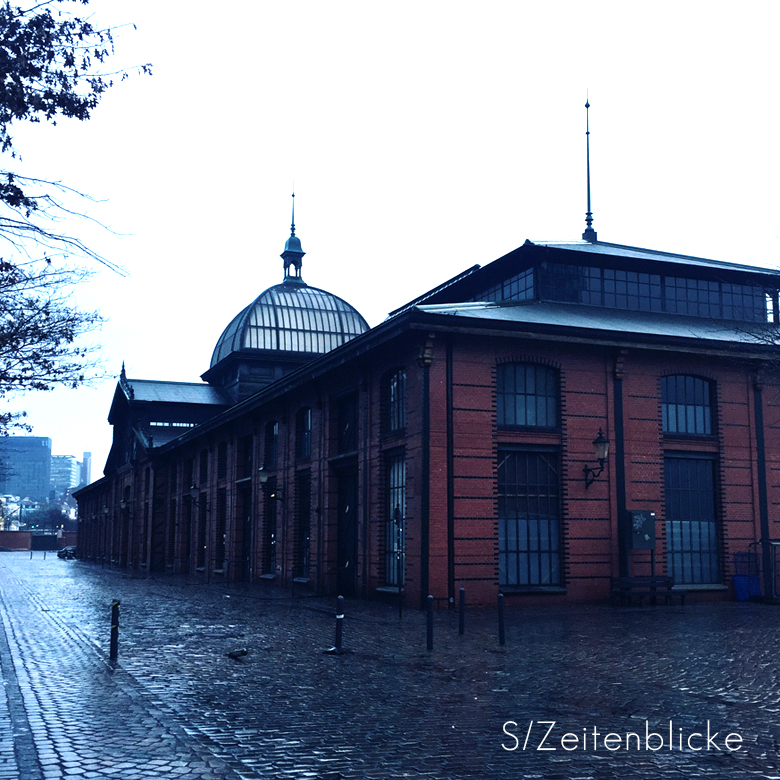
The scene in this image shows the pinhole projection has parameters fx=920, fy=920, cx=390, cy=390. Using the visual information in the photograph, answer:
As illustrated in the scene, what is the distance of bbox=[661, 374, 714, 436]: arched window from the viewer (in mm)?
25969

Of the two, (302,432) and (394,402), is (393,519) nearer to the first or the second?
(394,402)

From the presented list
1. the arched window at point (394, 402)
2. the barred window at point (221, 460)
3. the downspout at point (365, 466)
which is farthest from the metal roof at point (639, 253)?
the barred window at point (221, 460)

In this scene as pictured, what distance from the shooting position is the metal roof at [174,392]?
58.1 metres

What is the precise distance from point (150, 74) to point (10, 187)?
178 centimetres

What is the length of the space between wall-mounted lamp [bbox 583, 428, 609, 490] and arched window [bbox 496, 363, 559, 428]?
4.50 ft

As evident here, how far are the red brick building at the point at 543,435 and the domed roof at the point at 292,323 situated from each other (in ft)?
72.3

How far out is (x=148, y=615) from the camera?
70.9 feet

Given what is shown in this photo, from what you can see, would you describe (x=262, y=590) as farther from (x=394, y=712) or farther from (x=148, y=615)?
(x=394, y=712)

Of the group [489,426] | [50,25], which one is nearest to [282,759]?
[50,25]

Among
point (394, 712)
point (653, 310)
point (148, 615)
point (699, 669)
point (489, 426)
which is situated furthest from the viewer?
point (653, 310)

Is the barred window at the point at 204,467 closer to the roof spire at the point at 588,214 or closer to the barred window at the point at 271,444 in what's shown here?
the barred window at the point at 271,444

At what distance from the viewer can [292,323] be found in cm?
5672

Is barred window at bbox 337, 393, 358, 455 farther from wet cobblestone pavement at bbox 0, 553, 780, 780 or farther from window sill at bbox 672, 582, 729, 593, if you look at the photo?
window sill at bbox 672, 582, 729, 593

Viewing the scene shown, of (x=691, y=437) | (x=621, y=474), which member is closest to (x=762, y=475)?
(x=691, y=437)
